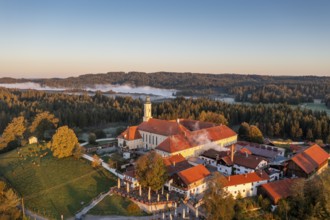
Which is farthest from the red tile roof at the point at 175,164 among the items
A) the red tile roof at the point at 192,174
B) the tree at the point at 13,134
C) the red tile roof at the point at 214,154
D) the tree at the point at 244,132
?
the tree at the point at 13,134

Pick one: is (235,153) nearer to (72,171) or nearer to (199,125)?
(199,125)

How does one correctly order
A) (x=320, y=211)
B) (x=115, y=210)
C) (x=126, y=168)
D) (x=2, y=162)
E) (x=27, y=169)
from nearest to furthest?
(x=320, y=211) < (x=115, y=210) < (x=126, y=168) < (x=27, y=169) < (x=2, y=162)

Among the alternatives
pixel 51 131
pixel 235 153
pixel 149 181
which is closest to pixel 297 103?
pixel 235 153

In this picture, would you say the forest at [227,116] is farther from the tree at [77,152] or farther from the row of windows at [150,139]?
the tree at [77,152]

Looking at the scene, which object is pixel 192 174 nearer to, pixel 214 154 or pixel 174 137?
pixel 214 154

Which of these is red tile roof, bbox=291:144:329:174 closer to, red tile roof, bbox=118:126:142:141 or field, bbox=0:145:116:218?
field, bbox=0:145:116:218

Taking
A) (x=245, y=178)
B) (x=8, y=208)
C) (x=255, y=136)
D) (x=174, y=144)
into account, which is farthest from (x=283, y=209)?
(x=255, y=136)
